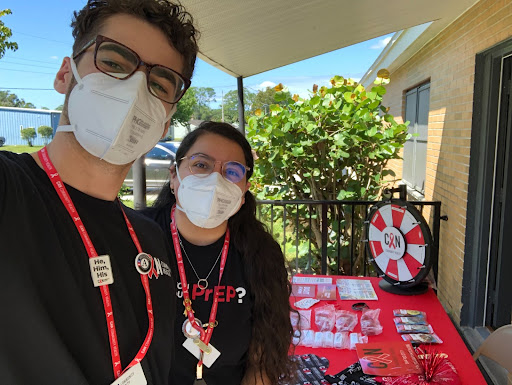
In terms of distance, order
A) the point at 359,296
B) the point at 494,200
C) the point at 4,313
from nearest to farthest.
Answer: the point at 4,313 → the point at 359,296 → the point at 494,200

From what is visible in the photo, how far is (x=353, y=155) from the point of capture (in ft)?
14.9

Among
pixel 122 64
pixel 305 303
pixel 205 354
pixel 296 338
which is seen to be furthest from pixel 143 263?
pixel 305 303

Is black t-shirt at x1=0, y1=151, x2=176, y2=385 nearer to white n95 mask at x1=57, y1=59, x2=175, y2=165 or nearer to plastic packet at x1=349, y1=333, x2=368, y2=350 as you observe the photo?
white n95 mask at x1=57, y1=59, x2=175, y2=165

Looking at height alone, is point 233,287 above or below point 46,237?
below

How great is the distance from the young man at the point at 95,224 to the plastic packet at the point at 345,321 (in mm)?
1192

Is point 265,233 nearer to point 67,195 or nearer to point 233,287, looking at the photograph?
point 233,287

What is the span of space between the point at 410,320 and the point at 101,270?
1819mm

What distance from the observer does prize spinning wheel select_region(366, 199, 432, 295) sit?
2.51 m

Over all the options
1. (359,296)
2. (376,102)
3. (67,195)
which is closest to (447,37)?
(376,102)

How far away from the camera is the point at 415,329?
202cm

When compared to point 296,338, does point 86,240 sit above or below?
above

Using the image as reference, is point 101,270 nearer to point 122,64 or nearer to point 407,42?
point 122,64

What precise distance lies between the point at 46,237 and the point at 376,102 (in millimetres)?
4133

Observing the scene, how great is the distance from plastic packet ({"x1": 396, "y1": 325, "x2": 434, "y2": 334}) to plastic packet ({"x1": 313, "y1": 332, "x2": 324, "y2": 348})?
412 mm
